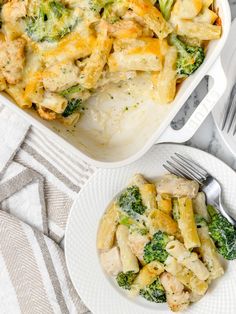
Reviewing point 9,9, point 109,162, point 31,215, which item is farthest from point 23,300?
point 9,9

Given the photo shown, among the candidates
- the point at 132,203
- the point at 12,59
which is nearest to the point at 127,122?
the point at 132,203

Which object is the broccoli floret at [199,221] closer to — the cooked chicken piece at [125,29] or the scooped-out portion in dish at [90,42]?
the scooped-out portion in dish at [90,42]

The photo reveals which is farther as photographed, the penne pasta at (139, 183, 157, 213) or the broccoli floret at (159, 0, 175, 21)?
the penne pasta at (139, 183, 157, 213)

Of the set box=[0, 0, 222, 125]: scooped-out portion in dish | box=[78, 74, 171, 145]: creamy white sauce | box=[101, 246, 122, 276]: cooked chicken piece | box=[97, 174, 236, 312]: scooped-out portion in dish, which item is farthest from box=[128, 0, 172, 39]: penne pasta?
box=[101, 246, 122, 276]: cooked chicken piece

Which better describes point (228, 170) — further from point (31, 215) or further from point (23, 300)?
point (23, 300)

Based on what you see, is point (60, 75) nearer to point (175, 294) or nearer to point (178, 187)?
Result: point (178, 187)

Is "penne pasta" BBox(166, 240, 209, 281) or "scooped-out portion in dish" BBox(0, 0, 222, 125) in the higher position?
"scooped-out portion in dish" BBox(0, 0, 222, 125)

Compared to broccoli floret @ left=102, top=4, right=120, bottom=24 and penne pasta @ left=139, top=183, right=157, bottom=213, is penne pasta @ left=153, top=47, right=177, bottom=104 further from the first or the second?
penne pasta @ left=139, top=183, right=157, bottom=213
